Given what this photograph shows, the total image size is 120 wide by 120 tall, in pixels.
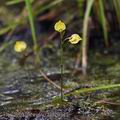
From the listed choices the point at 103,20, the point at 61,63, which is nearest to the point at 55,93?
the point at 61,63

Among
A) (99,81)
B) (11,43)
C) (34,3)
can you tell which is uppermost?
(34,3)

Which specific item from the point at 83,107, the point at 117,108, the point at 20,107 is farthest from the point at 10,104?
the point at 117,108

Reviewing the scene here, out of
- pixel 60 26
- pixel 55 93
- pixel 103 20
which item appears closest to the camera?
pixel 60 26

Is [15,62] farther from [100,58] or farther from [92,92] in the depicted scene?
[92,92]

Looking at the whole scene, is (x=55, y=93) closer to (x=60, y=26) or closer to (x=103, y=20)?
(x=60, y=26)

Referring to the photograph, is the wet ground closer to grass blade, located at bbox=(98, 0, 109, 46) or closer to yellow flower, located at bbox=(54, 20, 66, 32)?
grass blade, located at bbox=(98, 0, 109, 46)

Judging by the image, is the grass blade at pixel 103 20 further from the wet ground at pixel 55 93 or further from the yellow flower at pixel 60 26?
the yellow flower at pixel 60 26

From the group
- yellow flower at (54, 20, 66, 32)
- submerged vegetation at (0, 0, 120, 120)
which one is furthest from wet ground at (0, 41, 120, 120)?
yellow flower at (54, 20, 66, 32)

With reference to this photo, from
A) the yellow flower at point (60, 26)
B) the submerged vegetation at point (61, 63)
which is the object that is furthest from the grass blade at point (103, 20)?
the yellow flower at point (60, 26)

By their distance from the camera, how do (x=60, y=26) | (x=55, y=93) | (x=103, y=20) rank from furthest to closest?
(x=103, y=20)
(x=55, y=93)
(x=60, y=26)
